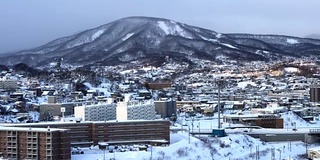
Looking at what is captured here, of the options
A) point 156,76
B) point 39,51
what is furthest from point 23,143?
point 39,51

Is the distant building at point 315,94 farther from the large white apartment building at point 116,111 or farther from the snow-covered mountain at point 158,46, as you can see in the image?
the snow-covered mountain at point 158,46

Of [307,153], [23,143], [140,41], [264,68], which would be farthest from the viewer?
[140,41]

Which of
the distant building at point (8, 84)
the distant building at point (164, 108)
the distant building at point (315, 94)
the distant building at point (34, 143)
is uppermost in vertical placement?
the distant building at point (8, 84)

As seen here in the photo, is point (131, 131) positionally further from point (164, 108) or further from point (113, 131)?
point (164, 108)

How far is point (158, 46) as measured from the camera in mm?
100688

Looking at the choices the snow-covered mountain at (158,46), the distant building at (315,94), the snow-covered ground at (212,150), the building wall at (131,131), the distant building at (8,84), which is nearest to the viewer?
the snow-covered ground at (212,150)

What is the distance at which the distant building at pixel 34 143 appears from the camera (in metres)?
18.7

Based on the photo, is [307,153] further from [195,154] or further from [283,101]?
[283,101]

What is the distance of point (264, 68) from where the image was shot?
2825 inches

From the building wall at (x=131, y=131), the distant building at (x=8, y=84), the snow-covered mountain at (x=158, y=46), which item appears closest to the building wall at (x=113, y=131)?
the building wall at (x=131, y=131)

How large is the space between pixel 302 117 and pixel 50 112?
12658 millimetres

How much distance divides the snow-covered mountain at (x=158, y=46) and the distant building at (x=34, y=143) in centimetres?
5948

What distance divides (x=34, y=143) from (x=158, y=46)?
269ft

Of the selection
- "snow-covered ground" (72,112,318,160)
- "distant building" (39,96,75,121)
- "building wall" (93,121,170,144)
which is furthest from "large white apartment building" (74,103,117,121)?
"building wall" (93,121,170,144)
